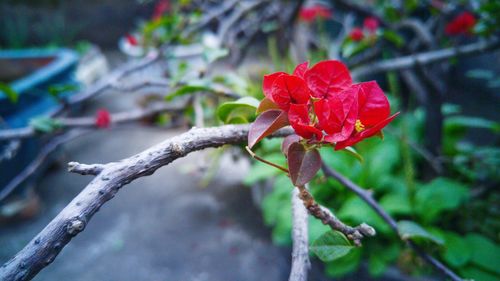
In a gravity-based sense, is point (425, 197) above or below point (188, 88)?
below

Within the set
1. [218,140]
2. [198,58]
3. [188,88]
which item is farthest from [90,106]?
[218,140]

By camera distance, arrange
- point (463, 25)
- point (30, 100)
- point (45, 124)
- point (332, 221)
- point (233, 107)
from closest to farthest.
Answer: point (332, 221), point (233, 107), point (45, 124), point (463, 25), point (30, 100)

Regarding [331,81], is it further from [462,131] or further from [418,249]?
[462,131]

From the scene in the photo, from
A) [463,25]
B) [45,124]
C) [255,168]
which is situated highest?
[463,25]

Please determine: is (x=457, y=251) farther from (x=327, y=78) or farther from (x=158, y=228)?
(x=158, y=228)

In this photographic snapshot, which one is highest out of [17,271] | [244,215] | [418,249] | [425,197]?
[17,271]

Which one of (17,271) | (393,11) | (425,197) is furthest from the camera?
(393,11)

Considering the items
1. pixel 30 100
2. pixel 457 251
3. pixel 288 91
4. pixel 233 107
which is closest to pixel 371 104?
pixel 288 91
